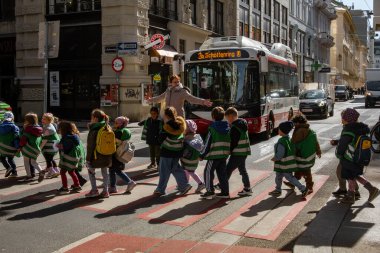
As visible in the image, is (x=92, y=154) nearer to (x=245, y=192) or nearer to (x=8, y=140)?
(x=245, y=192)

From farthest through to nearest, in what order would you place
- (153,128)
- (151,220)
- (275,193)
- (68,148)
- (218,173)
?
(153,128)
(68,148)
(275,193)
(218,173)
(151,220)

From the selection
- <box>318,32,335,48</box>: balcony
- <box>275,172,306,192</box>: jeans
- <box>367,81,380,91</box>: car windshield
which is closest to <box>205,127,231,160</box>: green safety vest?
<box>275,172,306,192</box>: jeans

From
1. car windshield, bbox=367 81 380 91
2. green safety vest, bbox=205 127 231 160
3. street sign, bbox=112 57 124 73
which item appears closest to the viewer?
green safety vest, bbox=205 127 231 160

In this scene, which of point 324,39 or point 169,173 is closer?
point 169,173

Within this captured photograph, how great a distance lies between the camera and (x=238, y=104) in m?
15.3

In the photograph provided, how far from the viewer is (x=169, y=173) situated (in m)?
8.27

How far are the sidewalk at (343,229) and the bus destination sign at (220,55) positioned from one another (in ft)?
27.3

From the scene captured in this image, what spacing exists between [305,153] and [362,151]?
111 centimetres

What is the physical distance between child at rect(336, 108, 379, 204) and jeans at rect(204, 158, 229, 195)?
1748mm

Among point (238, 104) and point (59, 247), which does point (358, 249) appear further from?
point (238, 104)

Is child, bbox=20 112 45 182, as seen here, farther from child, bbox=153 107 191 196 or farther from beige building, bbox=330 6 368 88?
beige building, bbox=330 6 368 88

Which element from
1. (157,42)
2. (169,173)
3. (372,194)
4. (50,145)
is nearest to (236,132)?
(169,173)

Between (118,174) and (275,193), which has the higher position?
(118,174)

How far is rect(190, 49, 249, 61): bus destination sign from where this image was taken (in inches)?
605
